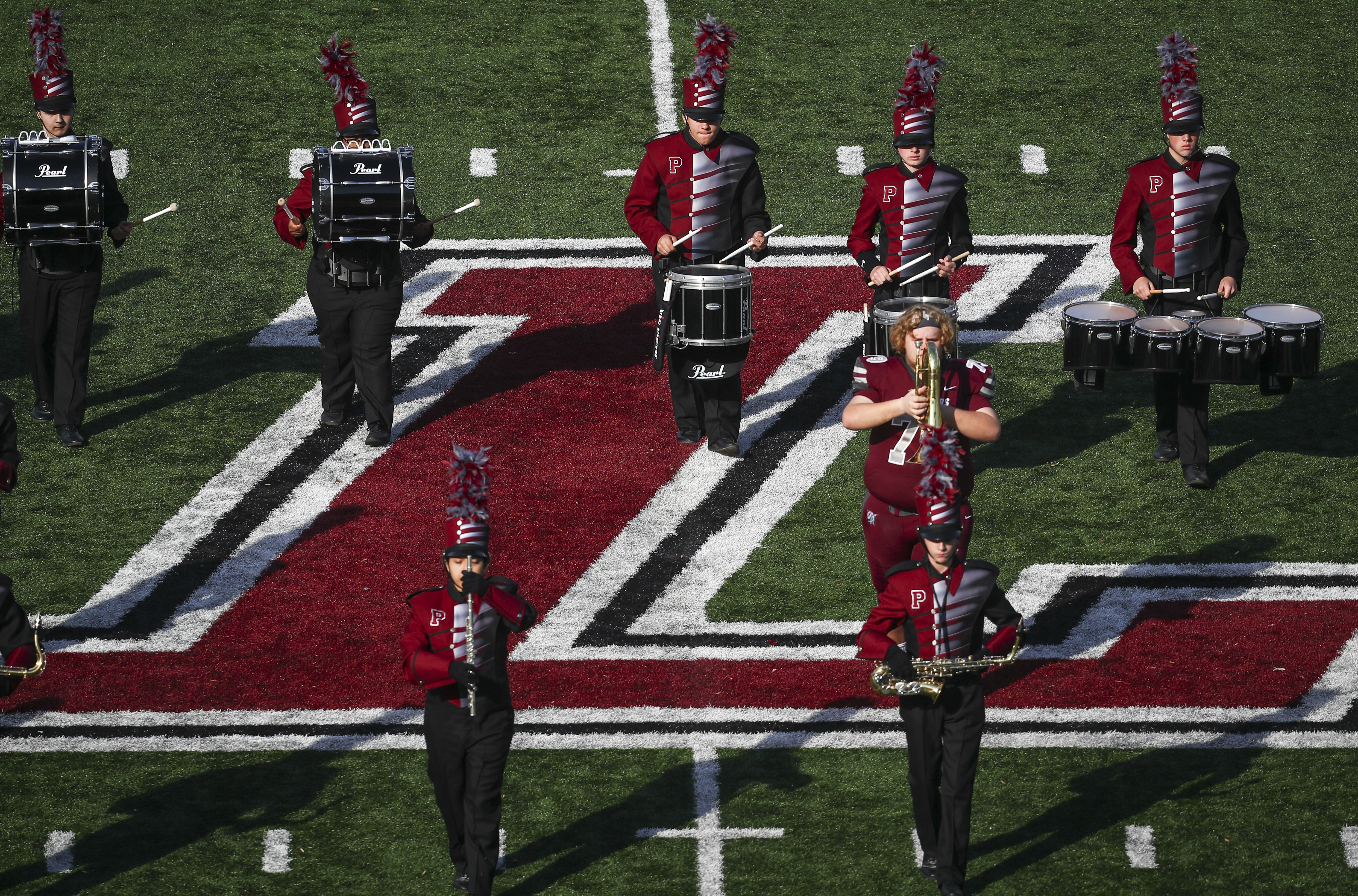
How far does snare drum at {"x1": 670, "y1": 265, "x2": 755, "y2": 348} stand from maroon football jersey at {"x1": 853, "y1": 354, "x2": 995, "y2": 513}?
8.32 ft

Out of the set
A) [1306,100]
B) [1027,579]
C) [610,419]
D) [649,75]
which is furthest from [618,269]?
[1306,100]

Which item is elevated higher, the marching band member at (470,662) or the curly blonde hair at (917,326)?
the curly blonde hair at (917,326)

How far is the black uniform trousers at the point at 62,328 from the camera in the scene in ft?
38.9

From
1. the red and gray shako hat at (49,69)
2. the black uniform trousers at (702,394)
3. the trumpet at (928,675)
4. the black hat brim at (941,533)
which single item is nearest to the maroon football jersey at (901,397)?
the black hat brim at (941,533)

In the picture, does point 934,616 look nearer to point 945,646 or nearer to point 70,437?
point 945,646

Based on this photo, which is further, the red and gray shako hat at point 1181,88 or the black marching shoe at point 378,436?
the black marching shoe at point 378,436

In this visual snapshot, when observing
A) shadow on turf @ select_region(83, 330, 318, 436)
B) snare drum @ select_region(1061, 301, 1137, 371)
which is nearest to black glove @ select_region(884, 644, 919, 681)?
snare drum @ select_region(1061, 301, 1137, 371)

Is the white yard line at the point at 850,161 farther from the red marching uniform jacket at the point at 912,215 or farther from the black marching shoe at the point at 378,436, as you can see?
the black marching shoe at the point at 378,436

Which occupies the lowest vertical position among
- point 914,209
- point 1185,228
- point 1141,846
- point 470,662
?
point 1141,846

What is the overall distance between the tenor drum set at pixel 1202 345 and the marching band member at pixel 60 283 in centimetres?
564

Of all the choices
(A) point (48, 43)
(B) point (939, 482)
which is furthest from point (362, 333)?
(B) point (939, 482)

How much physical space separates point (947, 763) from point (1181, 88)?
17.0ft

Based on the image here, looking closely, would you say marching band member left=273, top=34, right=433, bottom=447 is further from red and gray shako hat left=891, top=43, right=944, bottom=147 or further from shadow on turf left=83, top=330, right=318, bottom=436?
red and gray shako hat left=891, top=43, right=944, bottom=147

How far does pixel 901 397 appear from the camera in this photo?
8555mm
